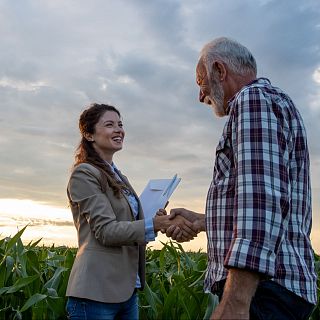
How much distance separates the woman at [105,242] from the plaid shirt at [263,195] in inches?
30.1

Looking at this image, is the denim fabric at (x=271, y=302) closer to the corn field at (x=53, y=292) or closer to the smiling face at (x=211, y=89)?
the smiling face at (x=211, y=89)

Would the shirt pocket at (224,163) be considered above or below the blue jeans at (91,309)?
above

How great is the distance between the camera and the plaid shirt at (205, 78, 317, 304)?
5.82 ft

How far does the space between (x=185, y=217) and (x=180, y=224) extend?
0.05 meters

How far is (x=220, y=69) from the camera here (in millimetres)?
2150

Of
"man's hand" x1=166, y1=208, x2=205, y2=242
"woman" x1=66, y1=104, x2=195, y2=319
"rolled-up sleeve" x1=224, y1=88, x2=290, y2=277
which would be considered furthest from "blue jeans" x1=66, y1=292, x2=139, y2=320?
"rolled-up sleeve" x1=224, y1=88, x2=290, y2=277

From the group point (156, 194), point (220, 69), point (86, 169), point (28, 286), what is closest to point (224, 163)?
point (220, 69)

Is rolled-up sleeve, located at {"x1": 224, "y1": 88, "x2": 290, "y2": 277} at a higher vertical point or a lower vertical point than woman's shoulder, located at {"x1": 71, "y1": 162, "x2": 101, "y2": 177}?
lower

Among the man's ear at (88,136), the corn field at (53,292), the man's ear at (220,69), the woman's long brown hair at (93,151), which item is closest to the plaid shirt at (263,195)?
the man's ear at (220,69)

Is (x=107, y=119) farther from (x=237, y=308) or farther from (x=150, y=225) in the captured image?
(x=237, y=308)

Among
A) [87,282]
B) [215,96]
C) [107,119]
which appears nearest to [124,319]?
[87,282]

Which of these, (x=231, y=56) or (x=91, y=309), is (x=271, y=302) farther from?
(x=91, y=309)

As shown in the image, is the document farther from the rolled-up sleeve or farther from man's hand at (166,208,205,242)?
the rolled-up sleeve

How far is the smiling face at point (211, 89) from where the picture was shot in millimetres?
2168
